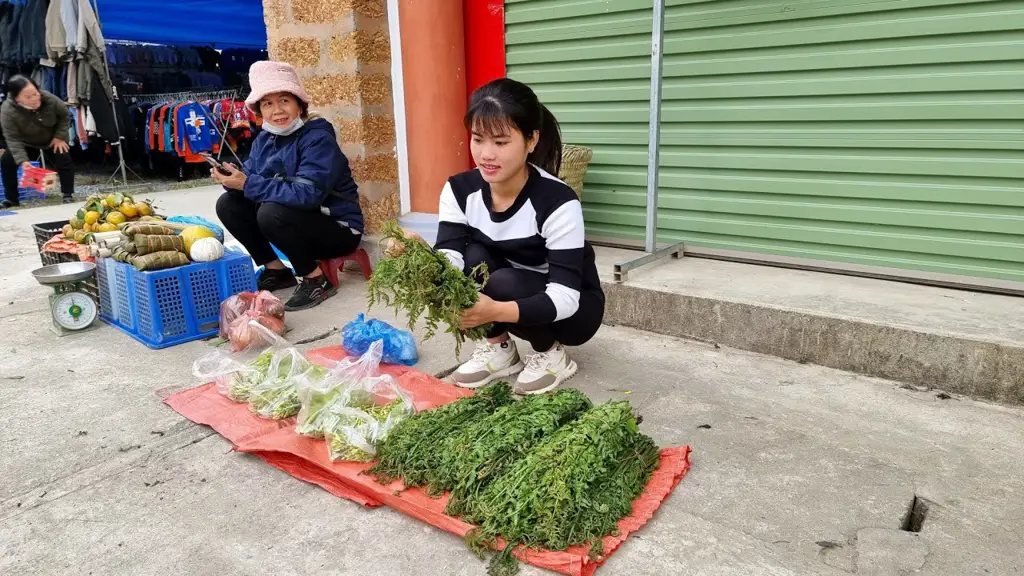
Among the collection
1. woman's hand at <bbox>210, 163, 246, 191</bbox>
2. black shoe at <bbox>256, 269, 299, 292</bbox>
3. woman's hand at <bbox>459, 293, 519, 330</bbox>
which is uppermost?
woman's hand at <bbox>210, 163, 246, 191</bbox>

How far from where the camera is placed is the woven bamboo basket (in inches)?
171

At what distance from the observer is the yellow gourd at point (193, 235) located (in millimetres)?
3899

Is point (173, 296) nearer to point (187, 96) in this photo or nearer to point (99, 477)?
point (99, 477)

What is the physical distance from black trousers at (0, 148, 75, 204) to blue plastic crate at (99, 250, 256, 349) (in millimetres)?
6402

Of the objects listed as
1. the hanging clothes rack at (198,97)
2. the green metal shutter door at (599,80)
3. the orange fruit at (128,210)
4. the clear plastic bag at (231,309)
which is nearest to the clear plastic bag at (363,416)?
the clear plastic bag at (231,309)

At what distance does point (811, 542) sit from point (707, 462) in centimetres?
50

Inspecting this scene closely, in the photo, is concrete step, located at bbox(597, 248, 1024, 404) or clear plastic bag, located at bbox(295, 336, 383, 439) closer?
clear plastic bag, located at bbox(295, 336, 383, 439)

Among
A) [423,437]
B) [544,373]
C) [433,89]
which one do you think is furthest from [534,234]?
[433,89]

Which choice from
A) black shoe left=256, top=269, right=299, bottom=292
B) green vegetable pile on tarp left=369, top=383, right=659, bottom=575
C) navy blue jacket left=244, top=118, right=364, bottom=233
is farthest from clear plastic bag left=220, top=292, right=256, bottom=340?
green vegetable pile on tarp left=369, top=383, right=659, bottom=575

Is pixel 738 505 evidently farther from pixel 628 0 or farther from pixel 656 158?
pixel 628 0

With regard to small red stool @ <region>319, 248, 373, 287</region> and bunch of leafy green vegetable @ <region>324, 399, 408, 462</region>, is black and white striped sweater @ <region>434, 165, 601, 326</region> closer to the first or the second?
bunch of leafy green vegetable @ <region>324, 399, 408, 462</region>

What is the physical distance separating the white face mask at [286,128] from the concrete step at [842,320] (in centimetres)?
209

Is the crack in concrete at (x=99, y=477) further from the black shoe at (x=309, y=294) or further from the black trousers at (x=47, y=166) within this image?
the black trousers at (x=47, y=166)

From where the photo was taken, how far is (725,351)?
348cm
